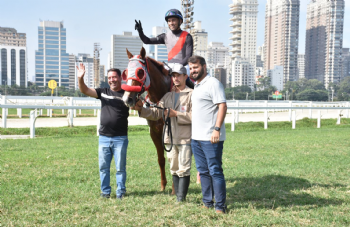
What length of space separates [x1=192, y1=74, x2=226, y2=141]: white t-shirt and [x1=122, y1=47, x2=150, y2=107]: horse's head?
0.66m

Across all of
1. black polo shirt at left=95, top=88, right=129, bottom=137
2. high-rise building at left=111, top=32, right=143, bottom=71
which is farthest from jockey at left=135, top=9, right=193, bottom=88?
high-rise building at left=111, top=32, right=143, bottom=71

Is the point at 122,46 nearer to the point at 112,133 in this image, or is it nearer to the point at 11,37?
the point at 11,37

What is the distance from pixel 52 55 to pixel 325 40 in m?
156

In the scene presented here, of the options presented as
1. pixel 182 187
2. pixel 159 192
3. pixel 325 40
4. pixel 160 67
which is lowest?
pixel 159 192

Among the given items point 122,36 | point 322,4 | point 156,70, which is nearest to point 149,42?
point 156,70

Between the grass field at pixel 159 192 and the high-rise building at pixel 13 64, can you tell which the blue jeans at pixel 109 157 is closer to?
the grass field at pixel 159 192

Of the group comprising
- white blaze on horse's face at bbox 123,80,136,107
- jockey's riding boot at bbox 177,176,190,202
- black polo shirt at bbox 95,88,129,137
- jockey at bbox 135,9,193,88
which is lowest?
jockey's riding boot at bbox 177,176,190,202

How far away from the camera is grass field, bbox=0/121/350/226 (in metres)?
3.63

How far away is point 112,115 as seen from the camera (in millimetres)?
4426

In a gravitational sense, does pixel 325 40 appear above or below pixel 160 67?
above

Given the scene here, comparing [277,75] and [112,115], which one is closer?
[112,115]

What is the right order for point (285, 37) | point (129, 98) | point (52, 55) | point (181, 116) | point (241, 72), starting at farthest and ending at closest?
point (52, 55) < point (285, 37) < point (241, 72) < point (181, 116) < point (129, 98)

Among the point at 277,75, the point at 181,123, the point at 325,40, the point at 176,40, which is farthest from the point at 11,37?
the point at 181,123

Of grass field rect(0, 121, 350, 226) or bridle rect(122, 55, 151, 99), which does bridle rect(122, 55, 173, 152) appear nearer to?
bridle rect(122, 55, 151, 99)
